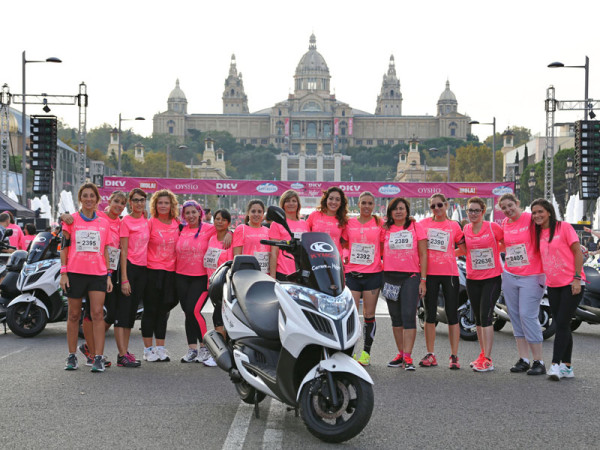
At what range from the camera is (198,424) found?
230 inches

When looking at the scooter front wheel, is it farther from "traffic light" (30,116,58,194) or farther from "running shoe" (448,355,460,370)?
"traffic light" (30,116,58,194)

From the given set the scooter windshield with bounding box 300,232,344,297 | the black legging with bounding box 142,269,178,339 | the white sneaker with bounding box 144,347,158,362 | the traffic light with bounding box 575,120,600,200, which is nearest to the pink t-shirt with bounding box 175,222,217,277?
the black legging with bounding box 142,269,178,339

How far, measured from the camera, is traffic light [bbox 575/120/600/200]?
2644 centimetres

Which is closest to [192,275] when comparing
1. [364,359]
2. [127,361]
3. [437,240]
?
[127,361]

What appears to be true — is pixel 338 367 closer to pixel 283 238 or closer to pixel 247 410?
pixel 247 410

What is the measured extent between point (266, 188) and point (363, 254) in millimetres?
37360

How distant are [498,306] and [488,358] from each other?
10.9 ft

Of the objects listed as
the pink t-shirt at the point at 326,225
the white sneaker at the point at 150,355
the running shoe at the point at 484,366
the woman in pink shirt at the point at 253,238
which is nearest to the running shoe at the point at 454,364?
the running shoe at the point at 484,366

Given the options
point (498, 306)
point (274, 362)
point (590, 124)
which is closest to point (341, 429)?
point (274, 362)

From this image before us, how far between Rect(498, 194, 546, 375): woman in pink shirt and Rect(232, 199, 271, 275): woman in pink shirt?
222 centimetres

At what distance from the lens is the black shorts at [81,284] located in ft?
26.1

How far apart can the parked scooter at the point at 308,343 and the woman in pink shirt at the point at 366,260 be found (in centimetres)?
232

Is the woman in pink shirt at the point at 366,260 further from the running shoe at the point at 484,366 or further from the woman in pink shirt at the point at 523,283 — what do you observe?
the woman in pink shirt at the point at 523,283

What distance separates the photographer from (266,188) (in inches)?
1797
